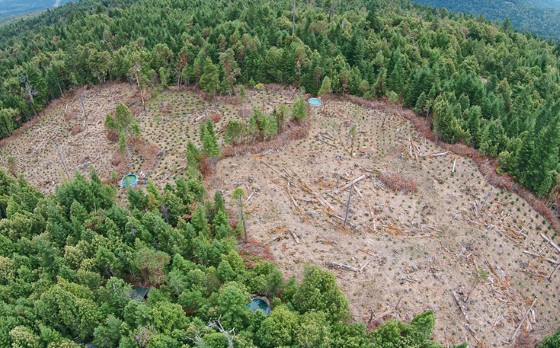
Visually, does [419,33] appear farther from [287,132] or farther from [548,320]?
[548,320]

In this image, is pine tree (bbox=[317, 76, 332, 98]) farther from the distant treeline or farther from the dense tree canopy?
the dense tree canopy

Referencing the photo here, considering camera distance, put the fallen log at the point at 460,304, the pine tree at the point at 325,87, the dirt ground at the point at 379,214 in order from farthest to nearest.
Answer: the pine tree at the point at 325,87 → the dirt ground at the point at 379,214 → the fallen log at the point at 460,304

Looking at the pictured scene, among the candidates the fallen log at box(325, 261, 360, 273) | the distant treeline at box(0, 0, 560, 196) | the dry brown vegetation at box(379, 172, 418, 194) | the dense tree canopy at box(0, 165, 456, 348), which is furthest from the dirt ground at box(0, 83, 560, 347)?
the dense tree canopy at box(0, 165, 456, 348)

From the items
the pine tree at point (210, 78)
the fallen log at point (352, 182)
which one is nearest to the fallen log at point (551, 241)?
the fallen log at point (352, 182)

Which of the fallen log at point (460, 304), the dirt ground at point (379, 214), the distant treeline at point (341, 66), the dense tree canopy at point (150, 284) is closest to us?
the dense tree canopy at point (150, 284)

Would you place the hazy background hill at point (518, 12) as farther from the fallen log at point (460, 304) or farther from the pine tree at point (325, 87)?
the fallen log at point (460, 304)

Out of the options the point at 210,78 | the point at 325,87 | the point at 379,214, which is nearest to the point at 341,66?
the point at 325,87

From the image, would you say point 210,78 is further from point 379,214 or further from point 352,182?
point 379,214
